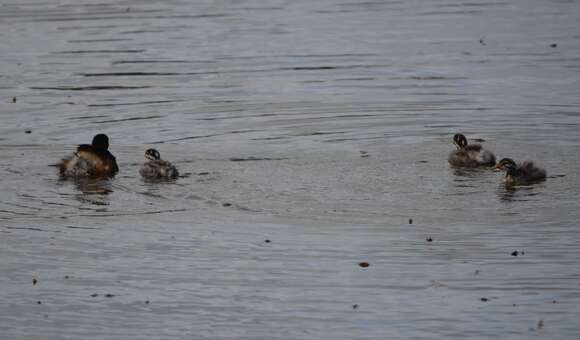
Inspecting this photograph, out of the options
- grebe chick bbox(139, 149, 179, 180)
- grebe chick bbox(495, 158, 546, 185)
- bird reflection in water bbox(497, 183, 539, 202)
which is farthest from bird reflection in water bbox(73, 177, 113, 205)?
grebe chick bbox(495, 158, 546, 185)

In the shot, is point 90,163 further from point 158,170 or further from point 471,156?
point 471,156

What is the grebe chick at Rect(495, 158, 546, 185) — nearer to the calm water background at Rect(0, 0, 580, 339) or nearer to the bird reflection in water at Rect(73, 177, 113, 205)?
the calm water background at Rect(0, 0, 580, 339)

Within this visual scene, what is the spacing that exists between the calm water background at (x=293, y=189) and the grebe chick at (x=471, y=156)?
0.58 feet

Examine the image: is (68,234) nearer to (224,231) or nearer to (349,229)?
(224,231)

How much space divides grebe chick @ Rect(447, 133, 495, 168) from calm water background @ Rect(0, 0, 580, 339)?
18 cm

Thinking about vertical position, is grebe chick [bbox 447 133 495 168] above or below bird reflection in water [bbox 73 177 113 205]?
above

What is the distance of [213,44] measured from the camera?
2459 centimetres

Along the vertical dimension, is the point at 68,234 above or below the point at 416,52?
below

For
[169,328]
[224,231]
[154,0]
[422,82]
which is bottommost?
[169,328]

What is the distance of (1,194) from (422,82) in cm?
830

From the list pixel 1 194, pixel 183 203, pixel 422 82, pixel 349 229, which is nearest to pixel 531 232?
pixel 349 229

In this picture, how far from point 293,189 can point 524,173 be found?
237cm

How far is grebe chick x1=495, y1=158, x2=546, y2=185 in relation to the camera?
13.4 m

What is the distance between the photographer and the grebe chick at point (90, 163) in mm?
14531
